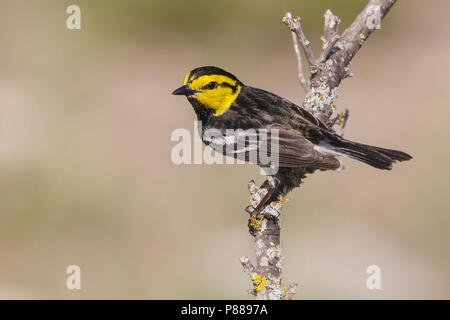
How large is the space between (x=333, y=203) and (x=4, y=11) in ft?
25.9

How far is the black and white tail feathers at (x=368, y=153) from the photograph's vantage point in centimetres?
523

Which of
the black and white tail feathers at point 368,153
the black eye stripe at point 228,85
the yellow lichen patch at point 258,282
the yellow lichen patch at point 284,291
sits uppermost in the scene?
the black eye stripe at point 228,85

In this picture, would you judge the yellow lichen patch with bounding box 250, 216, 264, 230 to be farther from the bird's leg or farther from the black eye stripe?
the black eye stripe

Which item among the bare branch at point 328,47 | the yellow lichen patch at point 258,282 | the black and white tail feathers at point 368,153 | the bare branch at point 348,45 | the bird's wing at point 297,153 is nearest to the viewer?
the yellow lichen patch at point 258,282

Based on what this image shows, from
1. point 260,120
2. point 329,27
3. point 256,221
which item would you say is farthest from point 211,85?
point 256,221

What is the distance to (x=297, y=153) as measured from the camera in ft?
17.1

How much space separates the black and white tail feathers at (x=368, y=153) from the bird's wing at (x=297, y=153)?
0.28m

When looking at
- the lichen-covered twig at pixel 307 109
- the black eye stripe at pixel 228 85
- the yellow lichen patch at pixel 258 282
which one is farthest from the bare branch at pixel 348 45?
the yellow lichen patch at pixel 258 282

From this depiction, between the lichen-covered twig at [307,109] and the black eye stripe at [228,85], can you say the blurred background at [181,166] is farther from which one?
the black eye stripe at [228,85]

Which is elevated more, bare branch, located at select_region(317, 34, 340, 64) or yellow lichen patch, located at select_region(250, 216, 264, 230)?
bare branch, located at select_region(317, 34, 340, 64)

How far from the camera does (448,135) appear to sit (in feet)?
35.3

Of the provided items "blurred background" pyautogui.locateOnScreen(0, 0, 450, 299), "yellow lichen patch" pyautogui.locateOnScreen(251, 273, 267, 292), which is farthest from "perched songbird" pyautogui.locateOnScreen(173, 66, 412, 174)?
"blurred background" pyautogui.locateOnScreen(0, 0, 450, 299)

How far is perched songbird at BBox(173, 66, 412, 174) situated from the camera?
5.32 metres

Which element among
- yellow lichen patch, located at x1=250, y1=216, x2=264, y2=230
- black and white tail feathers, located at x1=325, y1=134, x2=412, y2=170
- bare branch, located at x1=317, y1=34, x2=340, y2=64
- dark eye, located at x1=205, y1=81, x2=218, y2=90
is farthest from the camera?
dark eye, located at x1=205, y1=81, x2=218, y2=90
